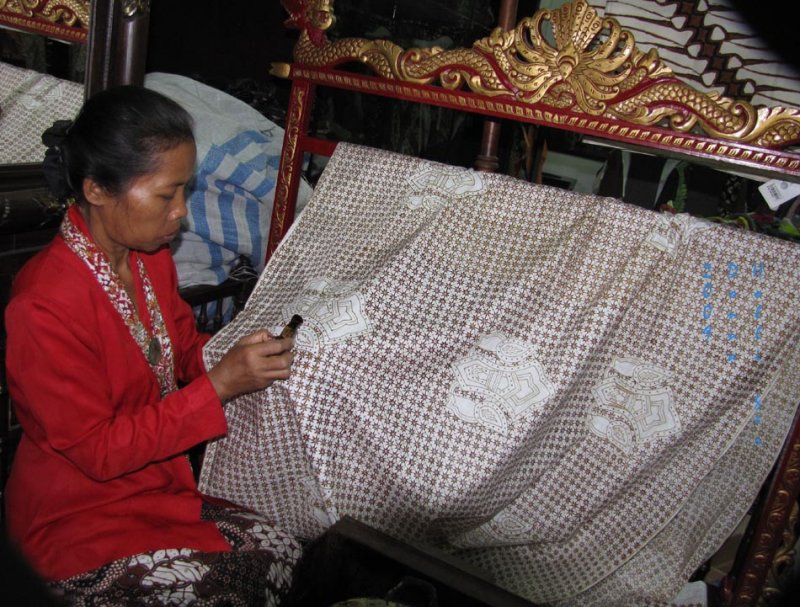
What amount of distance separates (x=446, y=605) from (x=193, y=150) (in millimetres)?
961

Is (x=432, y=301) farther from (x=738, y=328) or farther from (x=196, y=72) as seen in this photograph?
(x=196, y=72)

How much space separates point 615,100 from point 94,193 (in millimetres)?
1055

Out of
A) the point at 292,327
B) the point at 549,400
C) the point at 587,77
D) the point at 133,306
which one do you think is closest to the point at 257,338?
the point at 292,327

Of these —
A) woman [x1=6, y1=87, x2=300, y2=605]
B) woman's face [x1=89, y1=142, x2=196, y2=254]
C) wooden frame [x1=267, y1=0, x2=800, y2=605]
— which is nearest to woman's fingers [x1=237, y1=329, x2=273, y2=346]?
woman [x1=6, y1=87, x2=300, y2=605]

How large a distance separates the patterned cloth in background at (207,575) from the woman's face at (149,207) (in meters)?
0.59

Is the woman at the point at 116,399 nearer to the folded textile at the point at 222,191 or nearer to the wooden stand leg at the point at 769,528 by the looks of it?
the folded textile at the point at 222,191

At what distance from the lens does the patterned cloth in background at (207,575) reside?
46.3 inches

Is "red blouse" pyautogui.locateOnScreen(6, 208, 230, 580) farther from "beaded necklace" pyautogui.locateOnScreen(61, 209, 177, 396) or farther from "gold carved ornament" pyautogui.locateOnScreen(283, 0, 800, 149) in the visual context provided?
"gold carved ornament" pyautogui.locateOnScreen(283, 0, 800, 149)

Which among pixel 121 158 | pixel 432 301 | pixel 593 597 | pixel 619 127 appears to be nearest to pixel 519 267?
pixel 432 301

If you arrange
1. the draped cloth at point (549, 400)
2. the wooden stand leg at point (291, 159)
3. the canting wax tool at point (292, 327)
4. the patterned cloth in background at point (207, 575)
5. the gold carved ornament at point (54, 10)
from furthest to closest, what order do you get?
the gold carved ornament at point (54, 10) < the wooden stand leg at point (291, 159) < the canting wax tool at point (292, 327) < the draped cloth at point (549, 400) < the patterned cloth in background at point (207, 575)

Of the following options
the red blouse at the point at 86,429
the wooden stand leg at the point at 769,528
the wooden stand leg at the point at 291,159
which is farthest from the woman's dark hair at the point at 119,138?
the wooden stand leg at the point at 769,528

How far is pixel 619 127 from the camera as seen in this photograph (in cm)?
140

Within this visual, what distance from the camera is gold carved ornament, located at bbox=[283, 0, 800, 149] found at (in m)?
1.31

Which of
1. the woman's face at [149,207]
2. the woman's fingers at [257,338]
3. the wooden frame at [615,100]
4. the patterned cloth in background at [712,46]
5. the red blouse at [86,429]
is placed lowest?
the red blouse at [86,429]
